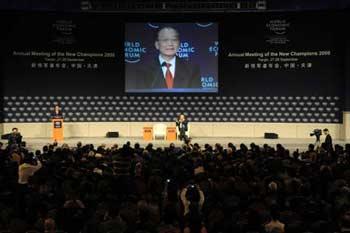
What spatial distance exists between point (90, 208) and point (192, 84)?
57.4ft

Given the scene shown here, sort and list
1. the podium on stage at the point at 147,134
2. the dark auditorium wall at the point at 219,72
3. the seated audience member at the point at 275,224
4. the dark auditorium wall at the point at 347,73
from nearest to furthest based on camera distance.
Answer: the seated audience member at the point at 275,224
the podium on stage at the point at 147,134
the dark auditorium wall at the point at 347,73
the dark auditorium wall at the point at 219,72

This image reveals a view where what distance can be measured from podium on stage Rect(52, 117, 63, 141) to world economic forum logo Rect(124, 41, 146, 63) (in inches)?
166

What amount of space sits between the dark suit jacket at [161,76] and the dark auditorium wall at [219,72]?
0.53m

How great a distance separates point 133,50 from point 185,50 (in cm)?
233

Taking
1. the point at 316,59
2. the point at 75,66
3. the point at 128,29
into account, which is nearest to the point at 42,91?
the point at 75,66

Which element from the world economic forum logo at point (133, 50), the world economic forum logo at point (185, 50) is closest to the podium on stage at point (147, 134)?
the world economic forum logo at point (133, 50)

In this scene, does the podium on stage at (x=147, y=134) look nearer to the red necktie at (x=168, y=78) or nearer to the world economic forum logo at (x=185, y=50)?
the red necktie at (x=168, y=78)

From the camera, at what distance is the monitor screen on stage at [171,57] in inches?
1020

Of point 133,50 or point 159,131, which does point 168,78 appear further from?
point 159,131

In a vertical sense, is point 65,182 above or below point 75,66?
below

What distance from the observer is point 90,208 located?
890 cm

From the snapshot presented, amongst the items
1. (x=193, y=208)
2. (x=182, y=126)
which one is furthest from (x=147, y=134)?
(x=193, y=208)

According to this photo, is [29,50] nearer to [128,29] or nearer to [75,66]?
[75,66]

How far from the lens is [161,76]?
26125 millimetres
